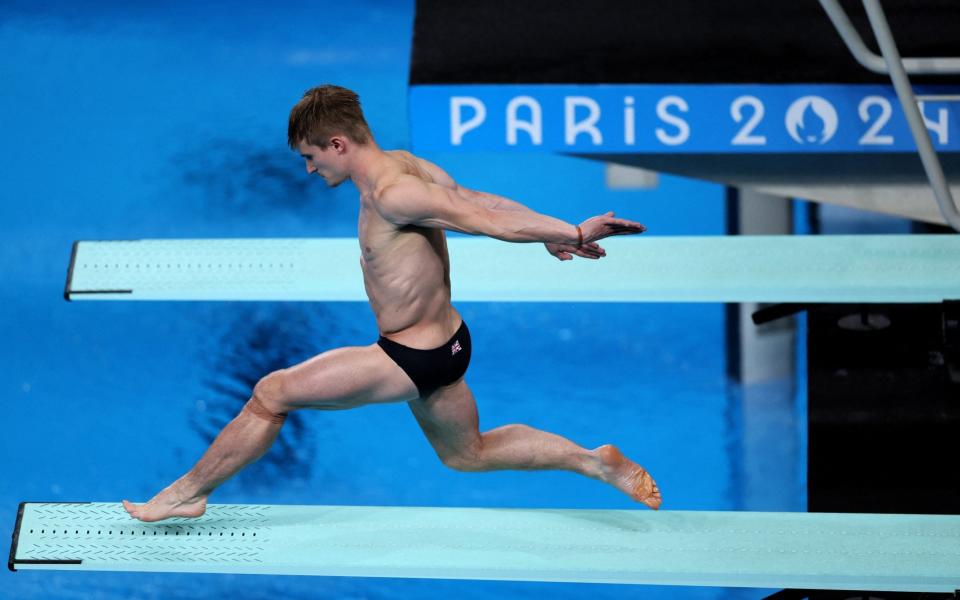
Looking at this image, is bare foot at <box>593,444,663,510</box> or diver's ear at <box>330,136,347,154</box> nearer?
diver's ear at <box>330,136,347,154</box>

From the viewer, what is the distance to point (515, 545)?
3.90 meters

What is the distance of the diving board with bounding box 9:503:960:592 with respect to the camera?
376 centimetres

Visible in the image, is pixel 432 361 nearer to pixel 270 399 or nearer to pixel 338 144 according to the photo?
pixel 270 399

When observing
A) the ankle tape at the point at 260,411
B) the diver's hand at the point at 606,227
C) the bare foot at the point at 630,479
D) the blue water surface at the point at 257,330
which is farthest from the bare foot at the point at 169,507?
the blue water surface at the point at 257,330

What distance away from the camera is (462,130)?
4762 mm

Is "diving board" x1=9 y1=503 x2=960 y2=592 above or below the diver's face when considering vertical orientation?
below

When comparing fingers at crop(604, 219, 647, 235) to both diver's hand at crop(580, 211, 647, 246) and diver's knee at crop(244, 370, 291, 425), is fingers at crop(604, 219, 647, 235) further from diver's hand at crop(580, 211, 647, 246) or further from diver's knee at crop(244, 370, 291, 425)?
diver's knee at crop(244, 370, 291, 425)

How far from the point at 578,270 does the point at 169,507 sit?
1.65 m

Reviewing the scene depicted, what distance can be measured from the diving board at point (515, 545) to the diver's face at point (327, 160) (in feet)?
3.67

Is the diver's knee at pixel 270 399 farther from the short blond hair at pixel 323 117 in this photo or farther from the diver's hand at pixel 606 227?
the diver's hand at pixel 606 227

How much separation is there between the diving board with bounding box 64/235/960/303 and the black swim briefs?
679mm

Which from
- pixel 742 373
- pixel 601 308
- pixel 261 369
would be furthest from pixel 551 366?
pixel 261 369

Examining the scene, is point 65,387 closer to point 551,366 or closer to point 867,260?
point 551,366

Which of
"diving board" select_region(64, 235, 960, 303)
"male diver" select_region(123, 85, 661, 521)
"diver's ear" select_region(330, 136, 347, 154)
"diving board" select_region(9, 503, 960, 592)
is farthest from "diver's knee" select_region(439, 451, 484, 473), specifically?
"diver's ear" select_region(330, 136, 347, 154)
